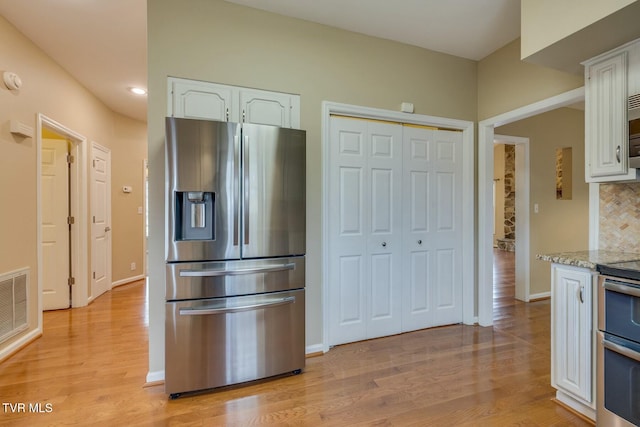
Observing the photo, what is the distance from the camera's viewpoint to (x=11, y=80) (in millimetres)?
2549

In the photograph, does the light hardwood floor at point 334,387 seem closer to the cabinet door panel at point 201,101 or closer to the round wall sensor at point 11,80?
the cabinet door panel at point 201,101

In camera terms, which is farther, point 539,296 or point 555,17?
point 539,296

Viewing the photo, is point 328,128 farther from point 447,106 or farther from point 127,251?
point 127,251

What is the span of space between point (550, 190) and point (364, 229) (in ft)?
10.5

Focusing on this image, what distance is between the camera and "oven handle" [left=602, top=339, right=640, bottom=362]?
1.47 meters

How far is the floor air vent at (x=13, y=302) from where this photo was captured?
2508 mm

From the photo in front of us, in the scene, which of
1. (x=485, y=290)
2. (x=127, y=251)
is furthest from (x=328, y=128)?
(x=127, y=251)

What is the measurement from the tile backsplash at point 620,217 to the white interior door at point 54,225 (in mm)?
5557

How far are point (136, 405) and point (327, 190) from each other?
6.70 feet

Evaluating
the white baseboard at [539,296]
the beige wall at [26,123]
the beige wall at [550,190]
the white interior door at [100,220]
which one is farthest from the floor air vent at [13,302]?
the white baseboard at [539,296]

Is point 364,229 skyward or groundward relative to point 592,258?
skyward

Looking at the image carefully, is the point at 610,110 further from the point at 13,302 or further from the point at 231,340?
the point at 13,302

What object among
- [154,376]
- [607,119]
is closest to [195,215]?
[154,376]

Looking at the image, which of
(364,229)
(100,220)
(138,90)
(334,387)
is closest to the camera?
(334,387)
